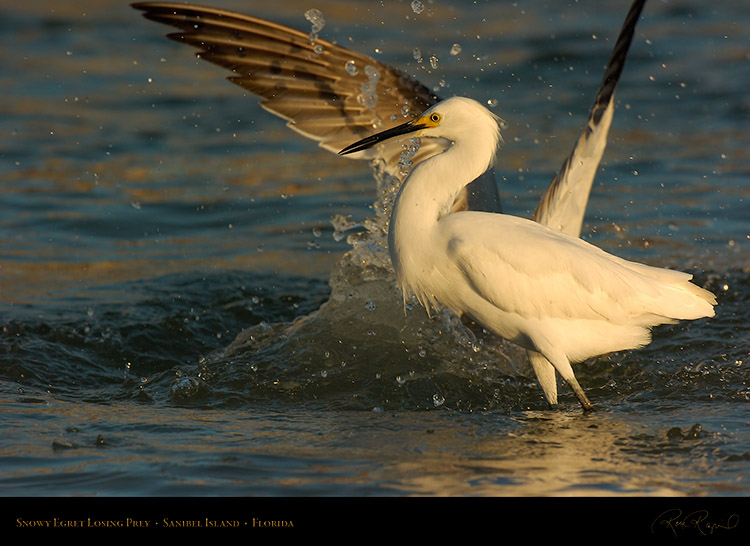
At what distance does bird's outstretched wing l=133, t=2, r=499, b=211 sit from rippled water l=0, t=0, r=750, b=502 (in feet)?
2.21

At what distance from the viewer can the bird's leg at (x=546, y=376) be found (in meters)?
5.54

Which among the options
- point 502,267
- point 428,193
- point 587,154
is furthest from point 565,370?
point 587,154

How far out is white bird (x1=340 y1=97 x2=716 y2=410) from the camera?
5105 millimetres

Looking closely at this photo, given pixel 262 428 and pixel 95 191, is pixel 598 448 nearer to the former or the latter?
pixel 262 428

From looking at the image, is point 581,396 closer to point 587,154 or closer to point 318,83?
point 587,154

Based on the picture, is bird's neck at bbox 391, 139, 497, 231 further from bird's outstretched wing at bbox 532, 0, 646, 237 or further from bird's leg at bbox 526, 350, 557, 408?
bird's leg at bbox 526, 350, 557, 408

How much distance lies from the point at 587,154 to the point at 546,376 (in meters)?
1.34

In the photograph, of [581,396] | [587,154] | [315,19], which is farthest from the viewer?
[315,19]

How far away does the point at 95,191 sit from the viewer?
1002 cm

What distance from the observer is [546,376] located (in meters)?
5.57

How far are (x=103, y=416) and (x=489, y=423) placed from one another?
2000 mm

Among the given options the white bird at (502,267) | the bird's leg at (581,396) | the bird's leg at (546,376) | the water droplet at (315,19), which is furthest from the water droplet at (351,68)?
the bird's leg at (581,396)

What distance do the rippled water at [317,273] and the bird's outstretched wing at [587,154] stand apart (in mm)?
995

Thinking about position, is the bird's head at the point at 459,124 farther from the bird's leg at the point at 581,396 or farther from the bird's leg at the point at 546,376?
the bird's leg at the point at 581,396
